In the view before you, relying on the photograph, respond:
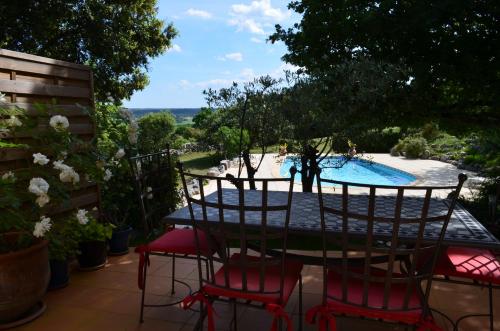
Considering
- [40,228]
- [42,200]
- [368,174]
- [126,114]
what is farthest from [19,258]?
[368,174]

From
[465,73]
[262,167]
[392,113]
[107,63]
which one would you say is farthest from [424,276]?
[107,63]

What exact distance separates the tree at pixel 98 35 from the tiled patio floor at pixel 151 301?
6.49 meters

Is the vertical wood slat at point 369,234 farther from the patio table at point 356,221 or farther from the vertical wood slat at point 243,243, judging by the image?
the vertical wood slat at point 243,243

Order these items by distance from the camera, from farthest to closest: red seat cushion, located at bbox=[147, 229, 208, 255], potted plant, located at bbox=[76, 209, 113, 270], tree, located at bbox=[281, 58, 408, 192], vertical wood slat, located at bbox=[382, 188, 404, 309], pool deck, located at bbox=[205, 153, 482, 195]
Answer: pool deck, located at bbox=[205, 153, 482, 195] < tree, located at bbox=[281, 58, 408, 192] < potted plant, located at bbox=[76, 209, 113, 270] < red seat cushion, located at bbox=[147, 229, 208, 255] < vertical wood slat, located at bbox=[382, 188, 404, 309]

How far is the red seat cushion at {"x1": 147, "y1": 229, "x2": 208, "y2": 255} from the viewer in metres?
2.19

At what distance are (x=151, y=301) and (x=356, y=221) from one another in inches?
59.2

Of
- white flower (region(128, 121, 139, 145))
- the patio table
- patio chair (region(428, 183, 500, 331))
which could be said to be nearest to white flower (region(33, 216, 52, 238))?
the patio table

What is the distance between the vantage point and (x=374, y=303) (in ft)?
5.15

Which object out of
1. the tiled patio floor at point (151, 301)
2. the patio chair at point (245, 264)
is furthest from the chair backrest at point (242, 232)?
the tiled patio floor at point (151, 301)

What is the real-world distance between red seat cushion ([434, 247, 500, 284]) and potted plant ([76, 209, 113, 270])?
2.37 metres

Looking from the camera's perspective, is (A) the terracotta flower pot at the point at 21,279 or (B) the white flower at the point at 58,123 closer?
(A) the terracotta flower pot at the point at 21,279

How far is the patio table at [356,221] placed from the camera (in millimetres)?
1659

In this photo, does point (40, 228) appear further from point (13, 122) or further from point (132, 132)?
point (132, 132)

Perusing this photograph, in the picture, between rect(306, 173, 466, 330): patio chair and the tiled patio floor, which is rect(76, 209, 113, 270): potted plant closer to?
the tiled patio floor
